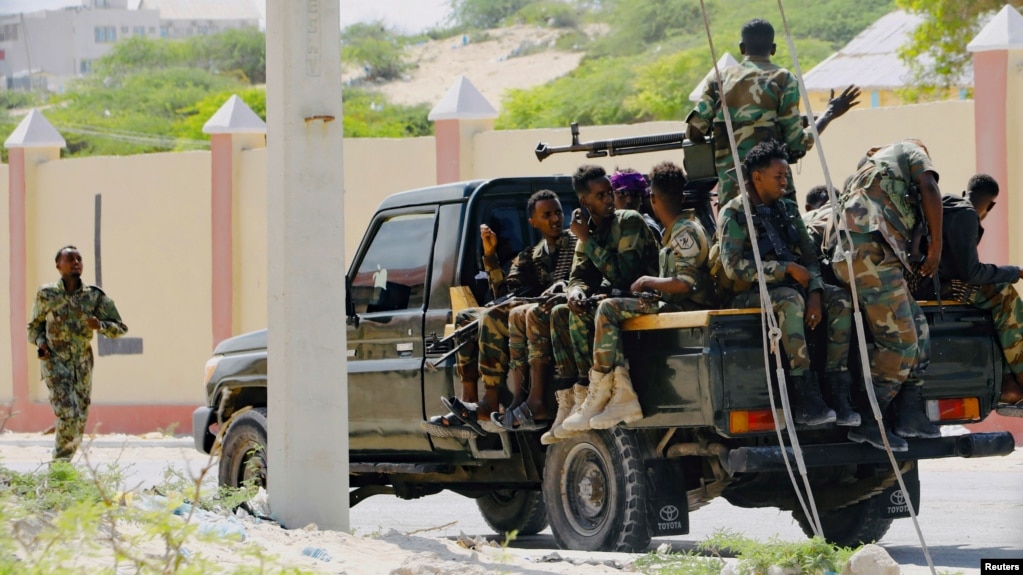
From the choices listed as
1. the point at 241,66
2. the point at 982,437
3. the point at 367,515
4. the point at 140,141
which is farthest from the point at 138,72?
the point at 982,437

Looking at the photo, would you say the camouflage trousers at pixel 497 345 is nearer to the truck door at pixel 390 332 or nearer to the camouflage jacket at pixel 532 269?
the camouflage jacket at pixel 532 269

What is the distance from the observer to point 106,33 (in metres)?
82.8

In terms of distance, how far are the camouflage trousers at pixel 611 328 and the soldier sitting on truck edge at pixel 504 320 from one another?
626mm

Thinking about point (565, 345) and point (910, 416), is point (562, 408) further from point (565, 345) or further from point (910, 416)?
point (910, 416)

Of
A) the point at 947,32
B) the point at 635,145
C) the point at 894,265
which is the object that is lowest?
the point at 894,265

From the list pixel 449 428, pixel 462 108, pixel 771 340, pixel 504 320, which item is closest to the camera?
pixel 771 340

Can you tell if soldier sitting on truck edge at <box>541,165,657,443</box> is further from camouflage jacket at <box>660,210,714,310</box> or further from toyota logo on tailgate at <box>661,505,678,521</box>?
toyota logo on tailgate at <box>661,505,678,521</box>

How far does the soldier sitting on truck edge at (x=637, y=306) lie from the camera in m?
6.99

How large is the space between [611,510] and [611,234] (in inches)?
55.0

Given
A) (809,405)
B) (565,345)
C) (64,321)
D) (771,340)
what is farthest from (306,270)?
(64,321)

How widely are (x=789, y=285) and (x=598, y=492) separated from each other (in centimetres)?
144

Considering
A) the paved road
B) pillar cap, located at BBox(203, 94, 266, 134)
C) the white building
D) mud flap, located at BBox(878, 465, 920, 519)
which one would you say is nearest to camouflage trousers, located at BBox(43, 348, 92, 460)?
the paved road

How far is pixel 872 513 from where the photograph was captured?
7953 millimetres

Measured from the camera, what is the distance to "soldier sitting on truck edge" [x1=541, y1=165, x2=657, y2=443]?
7375 mm
